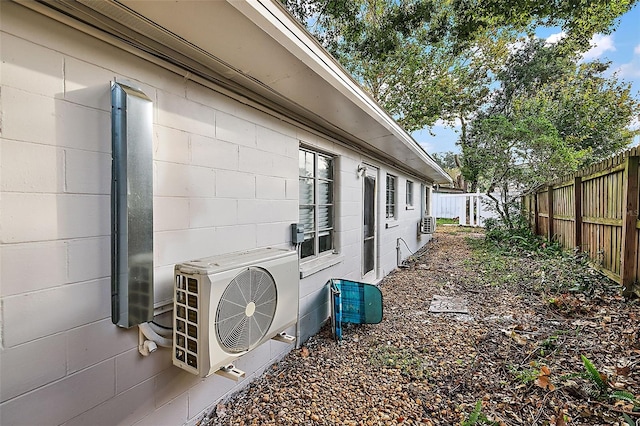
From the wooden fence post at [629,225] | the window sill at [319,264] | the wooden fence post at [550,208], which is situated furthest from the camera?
the wooden fence post at [550,208]

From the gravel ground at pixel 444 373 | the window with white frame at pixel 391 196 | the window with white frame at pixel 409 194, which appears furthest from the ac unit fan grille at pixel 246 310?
the window with white frame at pixel 409 194

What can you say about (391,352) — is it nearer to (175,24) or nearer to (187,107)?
(187,107)

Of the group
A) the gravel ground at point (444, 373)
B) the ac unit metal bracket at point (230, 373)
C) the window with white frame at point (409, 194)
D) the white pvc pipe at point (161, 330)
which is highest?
the window with white frame at point (409, 194)

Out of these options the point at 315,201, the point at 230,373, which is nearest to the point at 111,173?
the point at 230,373

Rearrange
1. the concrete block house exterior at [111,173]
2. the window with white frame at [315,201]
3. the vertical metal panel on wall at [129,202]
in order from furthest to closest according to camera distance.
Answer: the window with white frame at [315,201] < the vertical metal panel on wall at [129,202] < the concrete block house exterior at [111,173]

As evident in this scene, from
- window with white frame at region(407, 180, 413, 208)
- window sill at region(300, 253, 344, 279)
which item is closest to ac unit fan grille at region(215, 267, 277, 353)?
window sill at region(300, 253, 344, 279)

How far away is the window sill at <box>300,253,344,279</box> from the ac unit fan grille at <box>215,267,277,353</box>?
114cm

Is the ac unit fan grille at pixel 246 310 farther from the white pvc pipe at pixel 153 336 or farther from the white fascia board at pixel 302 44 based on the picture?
the white fascia board at pixel 302 44

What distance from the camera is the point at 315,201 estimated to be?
3812 mm

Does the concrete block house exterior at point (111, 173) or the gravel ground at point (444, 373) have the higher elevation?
the concrete block house exterior at point (111, 173)

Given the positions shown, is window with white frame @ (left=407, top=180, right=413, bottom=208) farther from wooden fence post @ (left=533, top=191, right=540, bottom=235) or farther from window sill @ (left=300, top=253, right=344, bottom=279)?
window sill @ (left=300, top=253, right=344, bottom=279)

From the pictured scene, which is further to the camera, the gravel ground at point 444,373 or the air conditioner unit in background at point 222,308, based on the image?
the gravel ground at point 444,373

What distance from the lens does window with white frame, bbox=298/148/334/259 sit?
3631mm

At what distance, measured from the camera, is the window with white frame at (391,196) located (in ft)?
22.8
